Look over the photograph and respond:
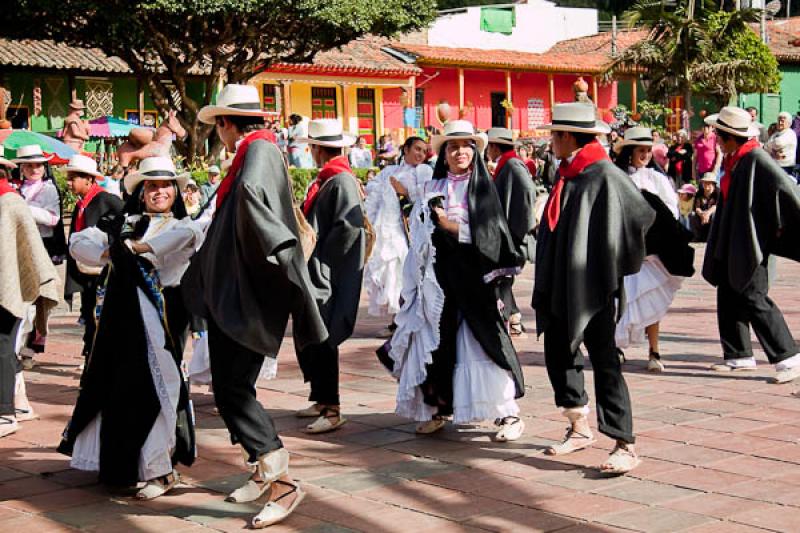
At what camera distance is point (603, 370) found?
6.28 metres

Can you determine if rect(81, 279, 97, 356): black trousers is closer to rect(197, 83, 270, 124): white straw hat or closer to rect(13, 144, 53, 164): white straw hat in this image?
rect(13, 144, 53, 164): white straw hat

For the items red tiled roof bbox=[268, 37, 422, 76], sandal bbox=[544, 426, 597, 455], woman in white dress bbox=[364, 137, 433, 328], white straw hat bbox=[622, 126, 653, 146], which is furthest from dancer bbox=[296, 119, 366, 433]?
red tiled roof bbox=[268, 37, 422, 76]

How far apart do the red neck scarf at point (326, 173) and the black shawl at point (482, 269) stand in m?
0.97

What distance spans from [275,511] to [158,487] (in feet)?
2.67

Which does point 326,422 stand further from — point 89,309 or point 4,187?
point 89,309

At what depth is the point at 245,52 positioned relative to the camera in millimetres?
28656

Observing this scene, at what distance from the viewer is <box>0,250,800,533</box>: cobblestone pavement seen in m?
5.51

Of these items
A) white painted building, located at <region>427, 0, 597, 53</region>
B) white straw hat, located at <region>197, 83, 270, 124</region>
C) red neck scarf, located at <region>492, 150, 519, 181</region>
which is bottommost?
red neck scarf, located at <region>492, 150, 519, 181</region>

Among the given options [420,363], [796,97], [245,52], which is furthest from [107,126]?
[796,97]

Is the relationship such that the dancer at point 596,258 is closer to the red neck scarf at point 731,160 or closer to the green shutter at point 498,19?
the red neck scarf at point 731,160

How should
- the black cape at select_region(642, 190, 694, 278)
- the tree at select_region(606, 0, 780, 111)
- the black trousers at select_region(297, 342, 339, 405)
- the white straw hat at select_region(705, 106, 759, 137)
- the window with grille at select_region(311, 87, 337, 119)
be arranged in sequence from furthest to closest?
the window with grille at select_region(311, 87, 337, 119) → the tree at select_region(606, 0, 780, 111) → the white straw hat at select_region(705, 106, 759, 137) → the black cape at select_region(642, 190, 694, 278) → the black trousers at select_region(297, 342, 339, 405)

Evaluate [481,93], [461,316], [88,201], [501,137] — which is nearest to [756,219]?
[501,137]

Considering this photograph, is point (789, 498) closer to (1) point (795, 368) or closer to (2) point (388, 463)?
(2) point (388, 463)

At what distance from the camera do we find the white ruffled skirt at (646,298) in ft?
29.6
